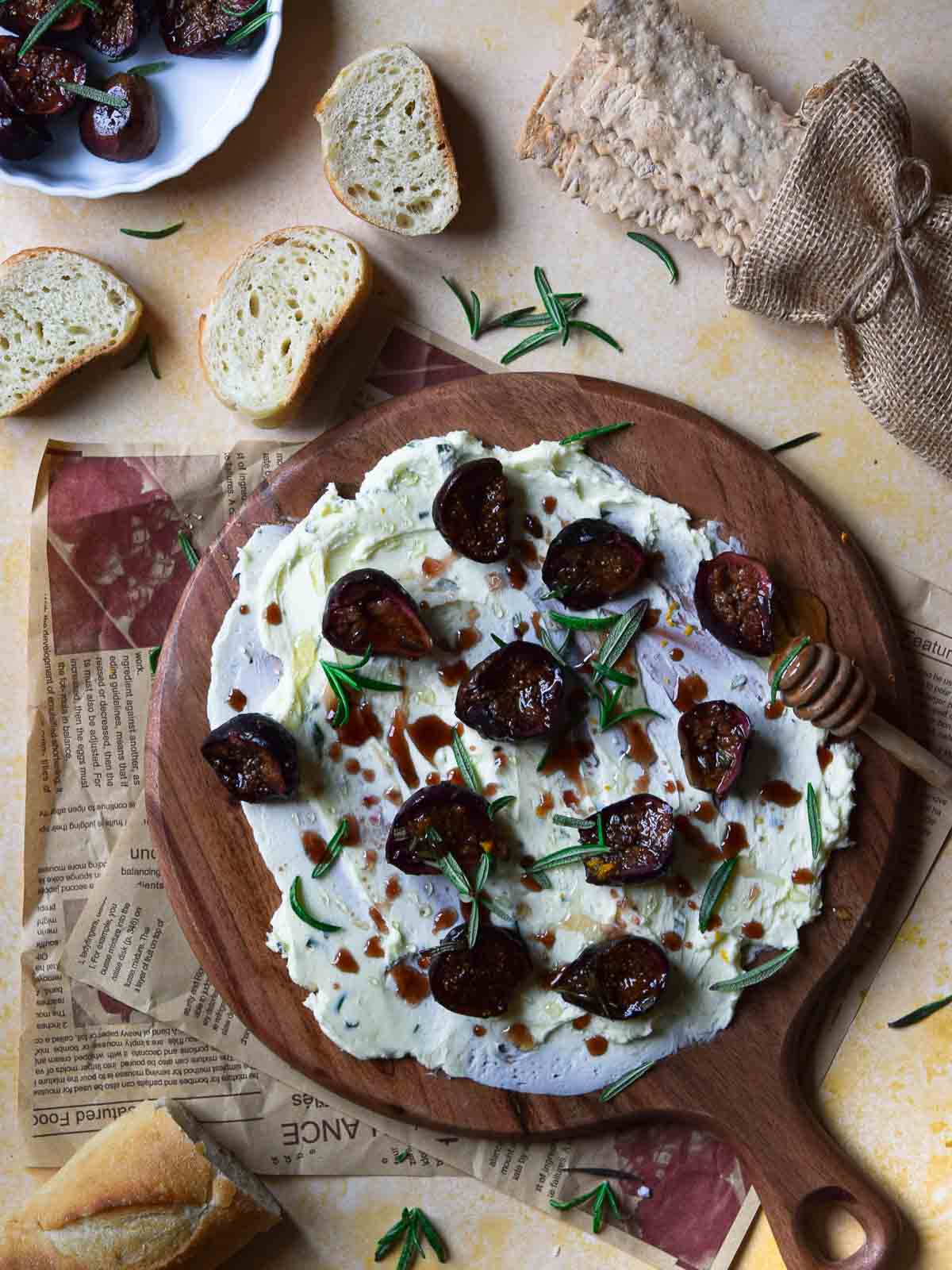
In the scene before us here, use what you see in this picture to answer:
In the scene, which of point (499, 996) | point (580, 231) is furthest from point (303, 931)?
point (580, 231)

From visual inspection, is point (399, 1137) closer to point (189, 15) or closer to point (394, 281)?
point (394, 281)

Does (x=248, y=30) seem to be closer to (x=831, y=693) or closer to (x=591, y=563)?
(x=591, y=563)

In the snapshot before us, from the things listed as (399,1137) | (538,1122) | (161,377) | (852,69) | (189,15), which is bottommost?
(399,1137)

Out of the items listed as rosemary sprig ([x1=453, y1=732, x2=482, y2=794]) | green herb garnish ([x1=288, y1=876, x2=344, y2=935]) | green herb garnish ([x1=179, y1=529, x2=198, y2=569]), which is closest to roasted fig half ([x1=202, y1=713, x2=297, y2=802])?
green herb garnish ([x1=288, y1=876, x2=344, y2=935])

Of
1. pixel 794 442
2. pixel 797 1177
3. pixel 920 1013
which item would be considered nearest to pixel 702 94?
pixel 794 442

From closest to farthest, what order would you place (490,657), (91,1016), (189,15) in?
1. (490,657)
2. (189,15)
3. (91,1016)

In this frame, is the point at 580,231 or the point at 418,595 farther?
the point at 580,231

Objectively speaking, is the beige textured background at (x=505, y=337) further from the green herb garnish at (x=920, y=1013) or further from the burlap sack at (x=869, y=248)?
the burlap sack at (x=869, y=248)
